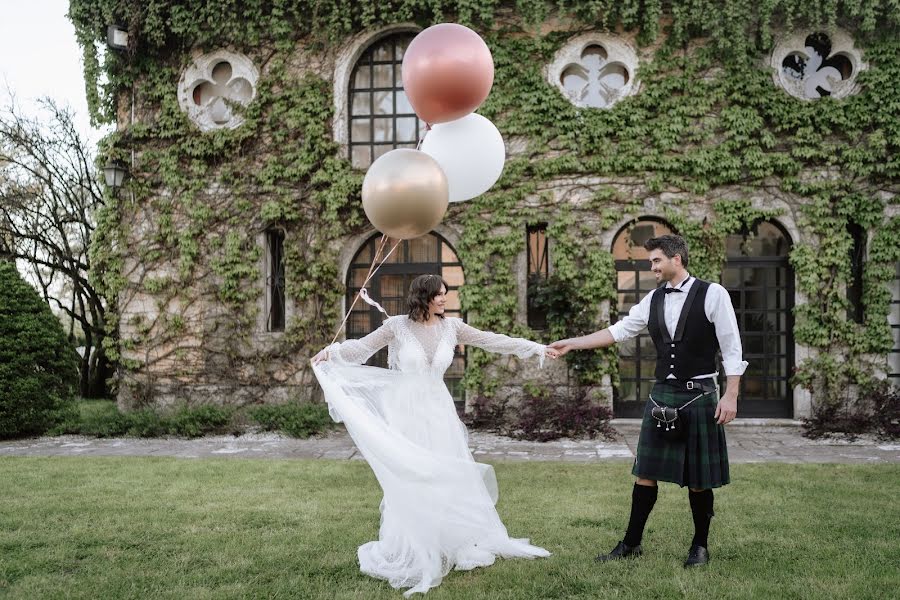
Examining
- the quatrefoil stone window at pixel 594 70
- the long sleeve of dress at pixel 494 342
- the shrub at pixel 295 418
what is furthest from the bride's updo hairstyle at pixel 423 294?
the quatrefoil stone window at pixel 594 70

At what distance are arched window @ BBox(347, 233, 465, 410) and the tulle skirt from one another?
571cm

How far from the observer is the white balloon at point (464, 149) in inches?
172

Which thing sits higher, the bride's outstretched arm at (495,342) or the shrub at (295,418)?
the bride's outstretched arm at (495,342)

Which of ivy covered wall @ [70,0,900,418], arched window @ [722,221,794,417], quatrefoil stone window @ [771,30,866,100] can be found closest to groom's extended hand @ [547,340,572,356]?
ivy covered wall @ [70,0,900,418]

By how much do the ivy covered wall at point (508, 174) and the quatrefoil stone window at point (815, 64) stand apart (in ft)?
0.59

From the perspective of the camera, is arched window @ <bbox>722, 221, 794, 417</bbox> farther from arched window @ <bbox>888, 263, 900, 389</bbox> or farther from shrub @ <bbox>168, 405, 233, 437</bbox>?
shrub @ <bbox>168, 405, 233, 437</bbox>

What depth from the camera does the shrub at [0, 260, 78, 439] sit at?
27.6ft

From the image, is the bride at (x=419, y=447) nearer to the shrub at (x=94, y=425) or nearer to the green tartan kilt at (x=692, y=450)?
the green tartan kilt at (x=692, y=450)

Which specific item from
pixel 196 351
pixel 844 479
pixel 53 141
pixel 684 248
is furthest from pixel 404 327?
pixel 53 141

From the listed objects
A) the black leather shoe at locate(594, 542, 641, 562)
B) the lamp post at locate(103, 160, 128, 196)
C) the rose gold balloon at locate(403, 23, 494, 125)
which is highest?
the lamp post at locate(103, 160, 128, 196)

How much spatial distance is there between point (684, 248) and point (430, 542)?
85.1 inches

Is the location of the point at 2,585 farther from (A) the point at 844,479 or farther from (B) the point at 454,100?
(A) the point at 844,479

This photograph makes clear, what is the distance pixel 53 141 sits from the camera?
13898 mm

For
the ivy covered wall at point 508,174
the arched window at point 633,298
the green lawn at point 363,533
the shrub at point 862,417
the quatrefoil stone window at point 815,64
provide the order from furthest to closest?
the arched window at point 633,298 < the quatrefoil stone window at point 815,64 < the ivy covered wall at point 508,174 < the shrub at point 862,417 < the green lawn at point 363,533
